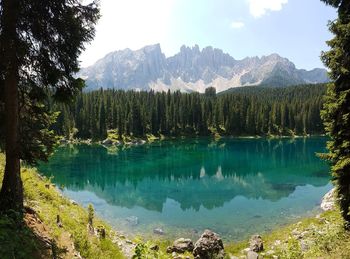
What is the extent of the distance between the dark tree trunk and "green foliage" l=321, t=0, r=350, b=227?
49.6 feet

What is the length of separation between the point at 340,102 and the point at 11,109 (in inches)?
615

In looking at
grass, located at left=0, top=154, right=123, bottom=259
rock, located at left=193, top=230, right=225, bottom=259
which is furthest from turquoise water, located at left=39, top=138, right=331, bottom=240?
grass, located at left=0, top=154, right=123, bottom=259

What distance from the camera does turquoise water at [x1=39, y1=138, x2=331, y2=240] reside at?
113 ft

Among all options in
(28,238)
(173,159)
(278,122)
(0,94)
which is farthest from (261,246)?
(278,122)

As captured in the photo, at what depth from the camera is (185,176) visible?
201 feet

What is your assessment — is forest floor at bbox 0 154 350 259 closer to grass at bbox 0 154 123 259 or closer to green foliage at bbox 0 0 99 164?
grass at bbox 0 154 123 259

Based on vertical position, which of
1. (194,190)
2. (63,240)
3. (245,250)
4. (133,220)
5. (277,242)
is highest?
(63,240)

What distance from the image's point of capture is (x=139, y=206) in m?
41.3

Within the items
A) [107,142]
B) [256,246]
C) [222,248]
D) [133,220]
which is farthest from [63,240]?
[107,142]

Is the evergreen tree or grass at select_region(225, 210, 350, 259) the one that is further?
grass at select_region(225, 210, 350, 259)

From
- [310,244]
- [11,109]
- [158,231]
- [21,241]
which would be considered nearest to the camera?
[21,241]

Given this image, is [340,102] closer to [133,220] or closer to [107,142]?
[133,220]

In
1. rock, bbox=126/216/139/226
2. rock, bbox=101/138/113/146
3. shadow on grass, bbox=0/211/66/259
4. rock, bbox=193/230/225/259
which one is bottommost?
rock, bbox=126/216/139/226

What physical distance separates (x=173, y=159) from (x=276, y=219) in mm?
47977
